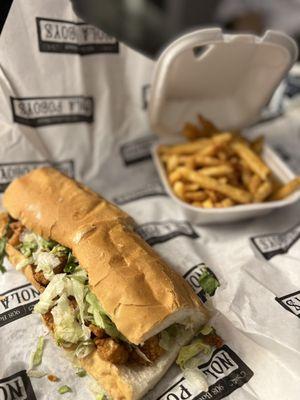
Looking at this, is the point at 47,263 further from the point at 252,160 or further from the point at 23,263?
the point at 252,160

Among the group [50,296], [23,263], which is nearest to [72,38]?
[23,263]

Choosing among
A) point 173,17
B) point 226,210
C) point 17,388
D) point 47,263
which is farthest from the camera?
point 173,17

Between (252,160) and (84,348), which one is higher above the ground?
(252,160)

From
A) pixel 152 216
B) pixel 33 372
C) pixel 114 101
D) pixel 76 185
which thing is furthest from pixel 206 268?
pixel 114 101

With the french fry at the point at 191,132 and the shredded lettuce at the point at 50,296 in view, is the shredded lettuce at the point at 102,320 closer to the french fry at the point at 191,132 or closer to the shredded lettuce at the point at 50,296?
the shredded lettuce at the point at 50,296

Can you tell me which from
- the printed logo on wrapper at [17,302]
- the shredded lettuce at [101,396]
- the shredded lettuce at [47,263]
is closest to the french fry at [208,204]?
the shredded lettuce at [47,263]

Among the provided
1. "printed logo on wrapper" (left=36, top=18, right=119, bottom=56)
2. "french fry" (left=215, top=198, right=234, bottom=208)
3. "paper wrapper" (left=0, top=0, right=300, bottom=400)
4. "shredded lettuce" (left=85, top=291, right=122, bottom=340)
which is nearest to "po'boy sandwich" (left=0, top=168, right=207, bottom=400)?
"shredded lettuce" (left=85, top=291, right=122, bottom=340)

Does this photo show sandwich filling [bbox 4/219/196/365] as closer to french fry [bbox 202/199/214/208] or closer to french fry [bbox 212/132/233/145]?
french fry [bbox 202/199/214/208]
